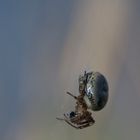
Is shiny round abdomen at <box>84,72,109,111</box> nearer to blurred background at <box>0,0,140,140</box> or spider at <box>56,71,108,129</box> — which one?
spider at <box>56,71,108,129</box>

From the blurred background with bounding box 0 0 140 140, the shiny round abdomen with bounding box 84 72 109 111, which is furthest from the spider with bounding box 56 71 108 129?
the blurred background with bounding box 0 0 140 140

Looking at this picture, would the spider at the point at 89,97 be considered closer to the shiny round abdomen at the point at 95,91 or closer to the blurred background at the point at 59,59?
the shiny round abdomen at the point at 95,91

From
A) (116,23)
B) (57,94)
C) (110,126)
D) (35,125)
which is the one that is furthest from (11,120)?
(116,23)

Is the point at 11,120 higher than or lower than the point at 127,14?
lower

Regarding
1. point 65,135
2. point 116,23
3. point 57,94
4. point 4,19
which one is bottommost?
point 65,135

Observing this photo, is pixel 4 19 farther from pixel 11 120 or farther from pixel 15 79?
pixel 11 120

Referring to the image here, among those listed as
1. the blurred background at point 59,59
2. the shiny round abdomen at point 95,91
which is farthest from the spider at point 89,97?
the blurred background at point 59,59

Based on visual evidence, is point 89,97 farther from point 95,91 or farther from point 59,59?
point 59,59
